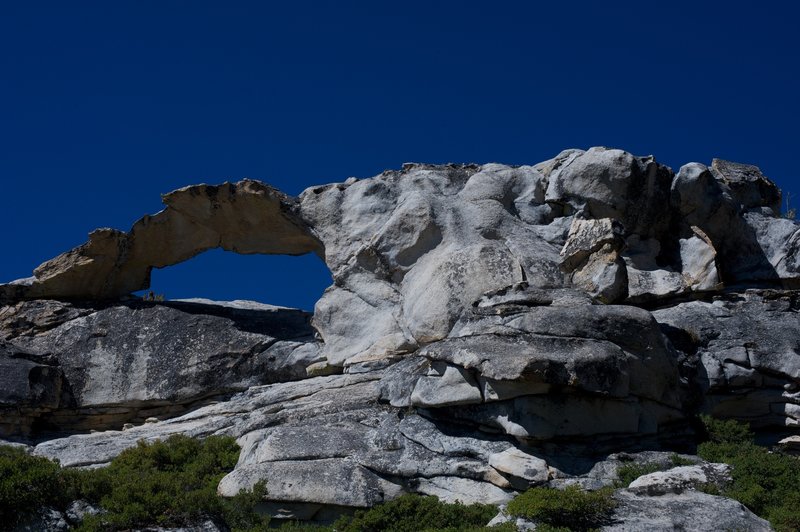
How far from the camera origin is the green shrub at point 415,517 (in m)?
15.1

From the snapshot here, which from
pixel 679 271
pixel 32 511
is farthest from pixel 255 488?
pixel 679 271

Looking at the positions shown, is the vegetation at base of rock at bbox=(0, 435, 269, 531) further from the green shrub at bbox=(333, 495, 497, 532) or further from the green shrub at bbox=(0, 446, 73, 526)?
the green shrub at bbox=(333, 495, 497, 532)

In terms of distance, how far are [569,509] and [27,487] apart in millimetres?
7627

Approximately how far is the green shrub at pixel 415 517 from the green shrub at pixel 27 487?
4.10m

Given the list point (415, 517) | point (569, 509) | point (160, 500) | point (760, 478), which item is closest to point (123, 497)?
point (160, 500)

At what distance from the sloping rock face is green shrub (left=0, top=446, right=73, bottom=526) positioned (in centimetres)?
262

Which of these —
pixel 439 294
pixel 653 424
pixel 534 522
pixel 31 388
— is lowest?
pixel 534 522

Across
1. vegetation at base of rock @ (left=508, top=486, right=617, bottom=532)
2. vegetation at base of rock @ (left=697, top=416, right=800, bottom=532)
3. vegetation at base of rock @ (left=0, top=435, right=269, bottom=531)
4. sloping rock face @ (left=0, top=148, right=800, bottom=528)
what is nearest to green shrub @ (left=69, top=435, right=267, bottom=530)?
vegetation at base of rock @ (left=0, top=435, right=269, bottom=531)

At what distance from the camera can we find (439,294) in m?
22.3

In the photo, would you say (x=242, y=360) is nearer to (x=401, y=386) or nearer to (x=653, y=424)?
(x=401, y=386)

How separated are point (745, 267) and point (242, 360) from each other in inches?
467

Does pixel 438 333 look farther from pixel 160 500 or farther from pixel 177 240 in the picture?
pixel 177 240

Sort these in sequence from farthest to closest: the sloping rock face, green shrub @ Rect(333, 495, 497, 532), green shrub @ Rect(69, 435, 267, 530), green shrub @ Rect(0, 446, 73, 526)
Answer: the sloping rock face
green shrub @ Rect(333, 495, 497, 532)
green shrub @ Rect(69, 435, 267, 530)
green shrub @ Rect(0, 446, 73, 526)

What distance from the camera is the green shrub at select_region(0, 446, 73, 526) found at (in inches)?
572
